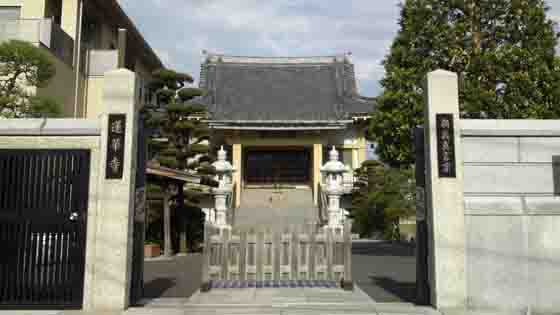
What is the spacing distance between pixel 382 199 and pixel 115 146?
39.1ft

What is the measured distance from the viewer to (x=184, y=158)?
16.0 meters

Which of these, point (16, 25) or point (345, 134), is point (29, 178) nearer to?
point (16, 25)

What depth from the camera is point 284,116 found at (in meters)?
25.5

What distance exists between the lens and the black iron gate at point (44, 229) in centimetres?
624

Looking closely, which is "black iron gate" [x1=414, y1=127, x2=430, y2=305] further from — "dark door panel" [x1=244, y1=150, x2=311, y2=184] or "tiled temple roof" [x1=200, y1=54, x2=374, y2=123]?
"dark door panel" [x1=244, y1=150, x2=311, y2=184]

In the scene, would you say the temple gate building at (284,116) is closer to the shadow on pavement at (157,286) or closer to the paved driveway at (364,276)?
the paved driveway at (364,276)

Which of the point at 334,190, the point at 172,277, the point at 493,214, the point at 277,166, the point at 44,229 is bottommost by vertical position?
the point at 172,277

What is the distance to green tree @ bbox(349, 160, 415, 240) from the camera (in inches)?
569

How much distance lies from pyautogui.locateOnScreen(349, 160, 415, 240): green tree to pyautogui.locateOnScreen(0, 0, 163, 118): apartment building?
8576 millimetres

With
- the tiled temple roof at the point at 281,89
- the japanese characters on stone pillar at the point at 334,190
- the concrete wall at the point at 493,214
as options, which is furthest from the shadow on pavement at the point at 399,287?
the tiled temple roof at the point at 281,89

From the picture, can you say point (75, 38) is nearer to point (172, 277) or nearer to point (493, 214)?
point (172, 277)

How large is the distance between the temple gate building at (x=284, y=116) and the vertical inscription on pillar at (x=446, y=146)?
17.2m

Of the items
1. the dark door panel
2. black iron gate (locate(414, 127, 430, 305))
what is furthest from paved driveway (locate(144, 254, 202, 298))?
the dark door panel

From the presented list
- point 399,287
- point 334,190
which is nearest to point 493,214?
point 399,287
